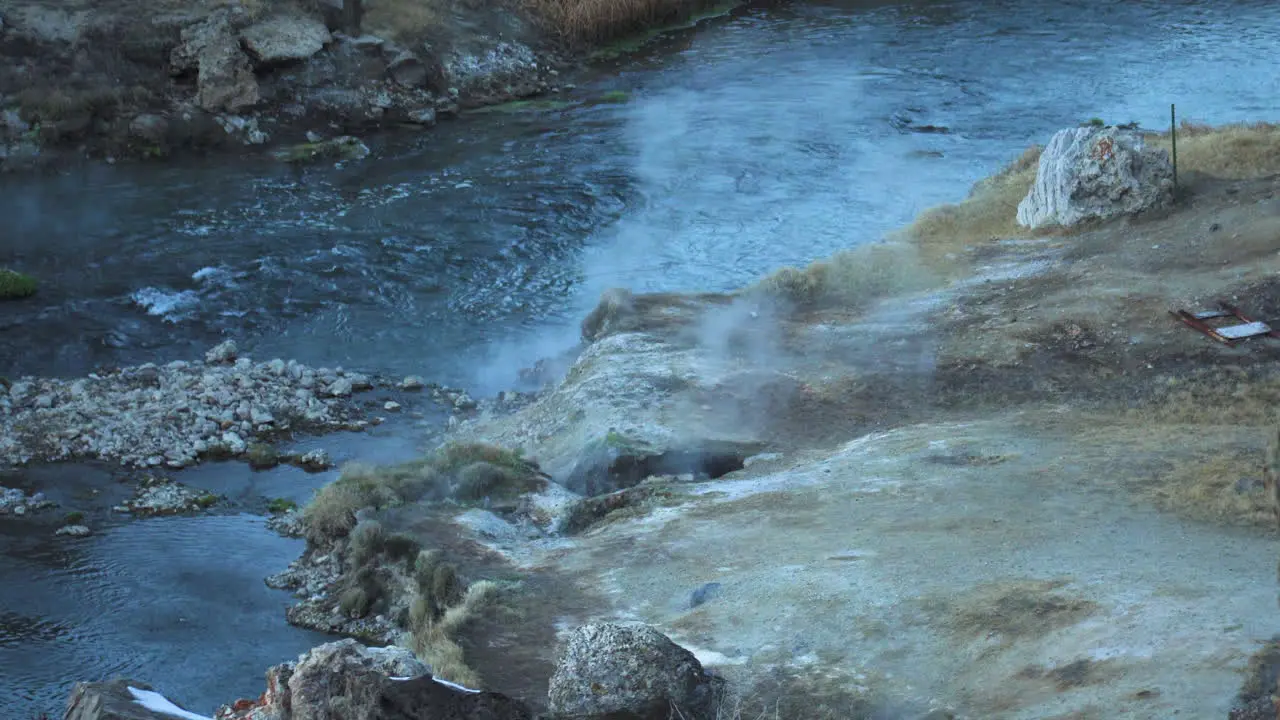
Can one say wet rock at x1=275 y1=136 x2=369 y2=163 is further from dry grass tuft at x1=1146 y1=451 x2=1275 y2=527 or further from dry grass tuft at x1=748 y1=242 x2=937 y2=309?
dry grass tuft at x1=1146 y1=451 x2=1275 y2=527

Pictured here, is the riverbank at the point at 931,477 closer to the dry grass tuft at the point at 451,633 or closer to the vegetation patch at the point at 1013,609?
the vegetation patch at the point at 1013,609

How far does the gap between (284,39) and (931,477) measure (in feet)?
68.3

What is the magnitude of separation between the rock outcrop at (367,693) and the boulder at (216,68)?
2225 centimetres

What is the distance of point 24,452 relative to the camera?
16.6m

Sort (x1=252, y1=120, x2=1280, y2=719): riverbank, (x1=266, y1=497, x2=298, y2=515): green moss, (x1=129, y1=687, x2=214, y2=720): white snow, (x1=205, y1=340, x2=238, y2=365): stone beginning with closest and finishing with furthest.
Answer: (x1=129, y1=687, x2=214, y2=720): white snow → (x1=252, y1=120, x2=1280, y2=719): riverbank → (x1=266, y1=497, x2=298, y2=515): green moss → (x1=205, y1=340, x2=238, y2=365): stone

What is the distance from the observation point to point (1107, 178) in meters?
19.3

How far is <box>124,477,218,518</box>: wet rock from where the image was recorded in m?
15.6

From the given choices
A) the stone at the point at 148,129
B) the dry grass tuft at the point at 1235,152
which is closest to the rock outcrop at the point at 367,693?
the dry grass tuft at the point at 1235,152

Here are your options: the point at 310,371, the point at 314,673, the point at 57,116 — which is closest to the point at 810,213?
the point at 310,371

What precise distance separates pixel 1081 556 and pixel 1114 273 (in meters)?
7.80

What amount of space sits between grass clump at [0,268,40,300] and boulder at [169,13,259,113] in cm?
803

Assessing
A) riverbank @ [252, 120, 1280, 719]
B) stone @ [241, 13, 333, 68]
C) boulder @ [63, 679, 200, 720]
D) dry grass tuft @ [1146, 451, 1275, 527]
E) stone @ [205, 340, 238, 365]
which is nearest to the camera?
boulder @ [63, 679, 200, 720]

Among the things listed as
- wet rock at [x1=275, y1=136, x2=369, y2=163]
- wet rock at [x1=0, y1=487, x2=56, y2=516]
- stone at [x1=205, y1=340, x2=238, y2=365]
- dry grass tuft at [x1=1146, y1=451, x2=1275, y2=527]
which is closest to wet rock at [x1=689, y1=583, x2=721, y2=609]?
dry grass tuft at [x1=1146, y1=451, x2=1275, y2=527]

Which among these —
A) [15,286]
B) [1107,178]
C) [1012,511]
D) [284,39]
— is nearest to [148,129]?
[284,39]
